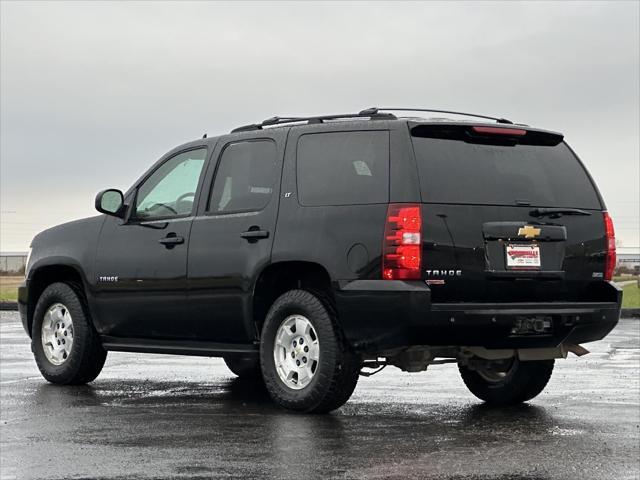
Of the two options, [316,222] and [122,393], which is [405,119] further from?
[122,393]

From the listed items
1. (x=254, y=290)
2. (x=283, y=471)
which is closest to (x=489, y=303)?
(x=254, y=290)

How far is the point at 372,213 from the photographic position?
905 cm

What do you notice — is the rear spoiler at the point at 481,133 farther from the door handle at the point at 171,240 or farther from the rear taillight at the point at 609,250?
the door handle at the point at 171,240

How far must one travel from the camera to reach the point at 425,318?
8781mm

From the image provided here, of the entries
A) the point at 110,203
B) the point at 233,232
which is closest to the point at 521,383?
the point at 233,232

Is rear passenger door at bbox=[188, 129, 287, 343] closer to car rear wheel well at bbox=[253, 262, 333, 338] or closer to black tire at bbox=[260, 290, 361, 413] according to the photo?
car rear wheel well at bbox=[253, 262, 333, 338]

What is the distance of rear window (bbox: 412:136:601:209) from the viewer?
9.08m

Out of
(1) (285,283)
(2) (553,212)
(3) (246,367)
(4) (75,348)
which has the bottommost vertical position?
(3) (246,367)

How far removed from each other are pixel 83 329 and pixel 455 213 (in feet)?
13.5

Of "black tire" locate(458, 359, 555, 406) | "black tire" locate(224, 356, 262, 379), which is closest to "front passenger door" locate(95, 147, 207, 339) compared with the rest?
"black tire" locate(224, 356, 262, 379)

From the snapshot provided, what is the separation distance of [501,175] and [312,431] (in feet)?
7.71

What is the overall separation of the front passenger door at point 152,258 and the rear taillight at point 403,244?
221cm

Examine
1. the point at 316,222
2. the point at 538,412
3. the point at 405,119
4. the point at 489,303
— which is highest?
the point at 405,119

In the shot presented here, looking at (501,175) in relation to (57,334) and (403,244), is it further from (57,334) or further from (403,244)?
(57,334)
